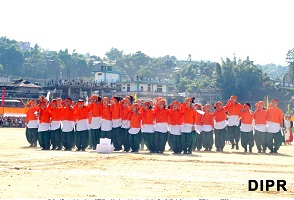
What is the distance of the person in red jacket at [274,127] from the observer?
2558cm

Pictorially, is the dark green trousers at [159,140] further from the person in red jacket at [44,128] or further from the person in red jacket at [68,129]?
the person in red jacket at [44,128]

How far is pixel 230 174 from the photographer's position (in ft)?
54.0

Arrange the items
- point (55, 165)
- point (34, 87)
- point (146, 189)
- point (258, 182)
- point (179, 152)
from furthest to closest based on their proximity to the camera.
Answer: point (34, 87)
point (179, 152)
point (55, 165)
point (258, 182)
point (146, 189)

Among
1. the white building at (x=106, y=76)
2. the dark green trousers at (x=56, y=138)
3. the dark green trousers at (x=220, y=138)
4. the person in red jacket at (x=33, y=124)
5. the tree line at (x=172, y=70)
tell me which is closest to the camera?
the dark green trousers at (x=56, y=138)

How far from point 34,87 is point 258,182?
8318 cm

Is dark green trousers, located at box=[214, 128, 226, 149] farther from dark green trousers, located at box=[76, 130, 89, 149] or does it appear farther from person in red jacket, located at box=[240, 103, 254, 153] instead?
dark green trousers, located at box=[76, 130, 89, 149]

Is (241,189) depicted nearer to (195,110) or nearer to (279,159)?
(279,159)

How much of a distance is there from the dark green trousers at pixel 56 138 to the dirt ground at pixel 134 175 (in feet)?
11.4

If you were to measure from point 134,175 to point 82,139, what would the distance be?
9.54 m

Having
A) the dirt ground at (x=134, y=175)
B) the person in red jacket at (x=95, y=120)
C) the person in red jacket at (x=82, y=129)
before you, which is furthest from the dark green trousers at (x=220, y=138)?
the person in red jacket at (x=82, y=129)

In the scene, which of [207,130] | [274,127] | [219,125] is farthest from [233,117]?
[274,127]

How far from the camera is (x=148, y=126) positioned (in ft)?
79.7

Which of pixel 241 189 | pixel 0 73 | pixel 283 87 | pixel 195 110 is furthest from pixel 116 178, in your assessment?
pixel 0 73

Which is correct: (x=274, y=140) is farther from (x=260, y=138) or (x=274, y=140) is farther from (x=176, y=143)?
(x=176, y=143)
